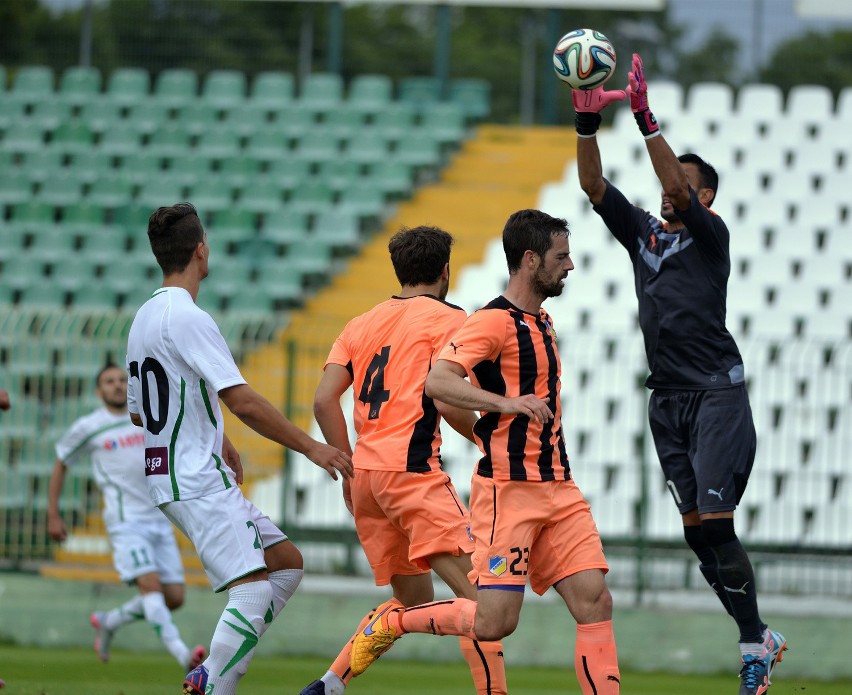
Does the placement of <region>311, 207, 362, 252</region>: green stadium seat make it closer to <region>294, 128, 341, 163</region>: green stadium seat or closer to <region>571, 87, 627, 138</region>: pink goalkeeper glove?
<region>294, 128, 341, 163</region>: green stadium seat

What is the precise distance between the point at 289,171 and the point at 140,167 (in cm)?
216

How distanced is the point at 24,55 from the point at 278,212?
8468 millimetres

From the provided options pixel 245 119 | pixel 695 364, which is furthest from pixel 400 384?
pixel 245 119

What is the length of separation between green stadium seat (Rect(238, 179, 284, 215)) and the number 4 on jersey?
11593 millimetres

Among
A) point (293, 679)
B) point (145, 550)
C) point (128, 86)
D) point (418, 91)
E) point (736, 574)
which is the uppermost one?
point (418, 91)

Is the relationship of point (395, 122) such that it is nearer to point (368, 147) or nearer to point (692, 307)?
point (368, 147)

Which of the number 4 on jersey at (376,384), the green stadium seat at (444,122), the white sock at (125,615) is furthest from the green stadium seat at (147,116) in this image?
the number 4 on jersey at (376,384)

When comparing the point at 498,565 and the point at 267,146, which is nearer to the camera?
the point at 498,565

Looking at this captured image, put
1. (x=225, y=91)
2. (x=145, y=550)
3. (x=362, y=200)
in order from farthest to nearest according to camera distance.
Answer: (x=225, y=91) → (x=362, y=200) → (x=145, y=550)

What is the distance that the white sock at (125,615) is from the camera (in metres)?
10.2

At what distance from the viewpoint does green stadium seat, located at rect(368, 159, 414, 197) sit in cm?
1862

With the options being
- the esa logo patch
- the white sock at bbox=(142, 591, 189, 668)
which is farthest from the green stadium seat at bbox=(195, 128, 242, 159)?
the esa logo patch

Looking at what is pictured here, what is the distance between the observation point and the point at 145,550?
33.6 feet

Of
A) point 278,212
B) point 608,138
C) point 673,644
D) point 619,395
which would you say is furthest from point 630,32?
point 673,644
